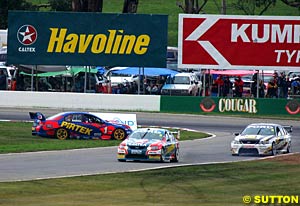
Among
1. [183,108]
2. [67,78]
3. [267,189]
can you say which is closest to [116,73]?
[67,78]

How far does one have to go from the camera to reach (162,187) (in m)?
22.7

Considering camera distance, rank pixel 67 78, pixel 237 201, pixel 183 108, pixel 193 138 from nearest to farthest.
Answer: pixel 237 201, pixel 193 138, pixel 183 108, pixel 67 78

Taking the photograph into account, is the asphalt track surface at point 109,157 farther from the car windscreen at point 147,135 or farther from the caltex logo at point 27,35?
the caltex logo at point 27,35

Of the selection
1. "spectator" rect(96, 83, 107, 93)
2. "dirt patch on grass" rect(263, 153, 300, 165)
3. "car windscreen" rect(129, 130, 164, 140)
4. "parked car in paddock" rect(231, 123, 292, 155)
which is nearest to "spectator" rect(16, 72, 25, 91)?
"spectator" rect(96, 83, 107, 93)

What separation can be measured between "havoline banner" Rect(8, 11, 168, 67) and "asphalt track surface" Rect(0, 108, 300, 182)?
676 centimetres

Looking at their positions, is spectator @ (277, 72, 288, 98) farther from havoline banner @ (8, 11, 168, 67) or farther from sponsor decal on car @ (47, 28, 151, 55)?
sponsor decal on car @ (47, 28, 151, 55)

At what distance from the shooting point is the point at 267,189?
895 inches

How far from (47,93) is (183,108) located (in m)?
7.70

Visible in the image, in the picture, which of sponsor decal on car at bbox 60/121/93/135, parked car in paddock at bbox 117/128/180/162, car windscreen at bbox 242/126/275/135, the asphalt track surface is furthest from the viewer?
sponsor decal on car at bbox 60/121/93/135

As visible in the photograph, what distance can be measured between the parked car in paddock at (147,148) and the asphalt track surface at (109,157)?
0.94ft

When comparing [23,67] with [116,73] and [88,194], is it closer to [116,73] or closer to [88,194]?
[116,73]

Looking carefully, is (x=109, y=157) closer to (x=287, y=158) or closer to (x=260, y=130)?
(x=260, y=130)

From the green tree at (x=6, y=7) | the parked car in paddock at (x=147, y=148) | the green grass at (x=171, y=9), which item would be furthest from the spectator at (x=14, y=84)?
the green grass at (x=171, y=9)

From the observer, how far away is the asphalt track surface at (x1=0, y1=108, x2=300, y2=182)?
26283mm
